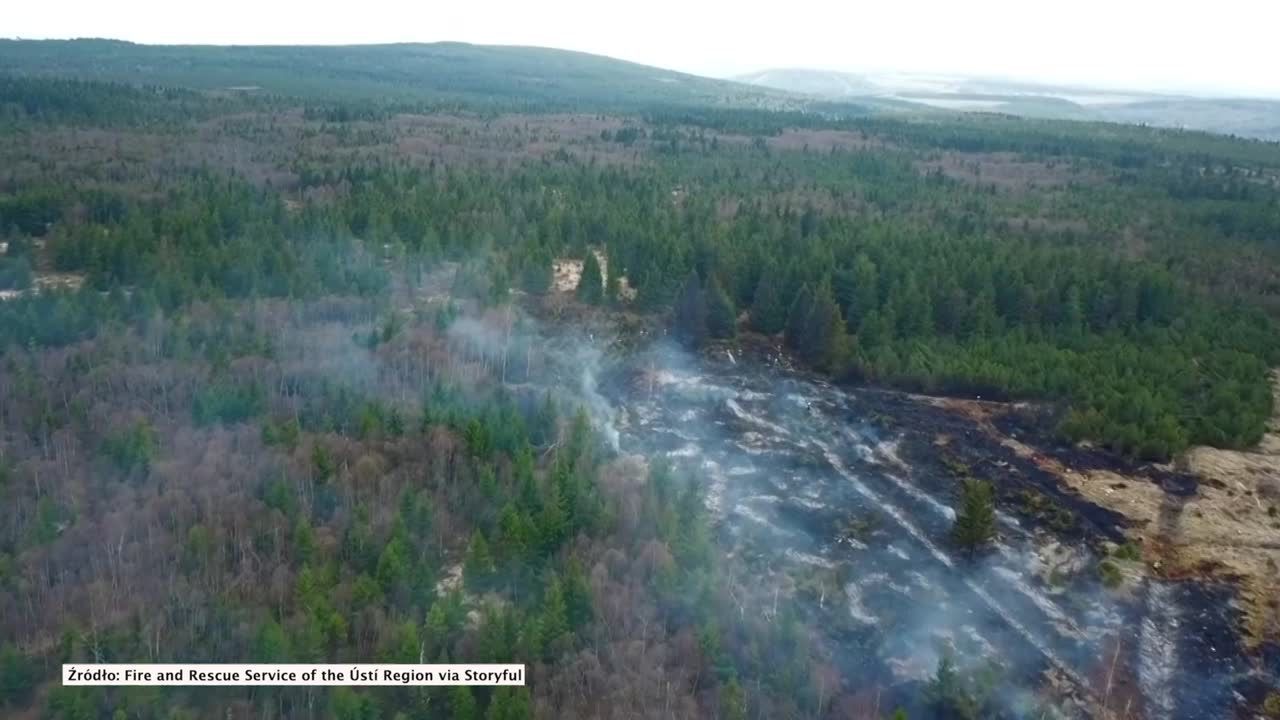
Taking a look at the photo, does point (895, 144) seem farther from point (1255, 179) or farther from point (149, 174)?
point (149, 174)

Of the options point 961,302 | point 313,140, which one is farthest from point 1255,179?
point 313,140

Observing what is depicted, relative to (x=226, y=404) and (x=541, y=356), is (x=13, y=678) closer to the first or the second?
(x=226, y=404)

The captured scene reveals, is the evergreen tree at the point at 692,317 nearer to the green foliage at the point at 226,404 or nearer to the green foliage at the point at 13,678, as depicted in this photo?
the green foliage at the point at 226,404

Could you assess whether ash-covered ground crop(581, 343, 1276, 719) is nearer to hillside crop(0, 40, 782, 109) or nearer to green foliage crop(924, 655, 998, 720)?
green foliage crop(924, 655, 998, 720)

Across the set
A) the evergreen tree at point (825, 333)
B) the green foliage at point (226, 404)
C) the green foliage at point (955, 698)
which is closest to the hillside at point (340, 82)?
the evergreen tree at point (825, 333)

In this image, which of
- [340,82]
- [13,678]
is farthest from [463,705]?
[340,82]

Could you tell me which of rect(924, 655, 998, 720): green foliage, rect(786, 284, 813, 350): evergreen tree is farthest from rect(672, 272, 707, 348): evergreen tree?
rect(924, 655, 998, 720): green foliage

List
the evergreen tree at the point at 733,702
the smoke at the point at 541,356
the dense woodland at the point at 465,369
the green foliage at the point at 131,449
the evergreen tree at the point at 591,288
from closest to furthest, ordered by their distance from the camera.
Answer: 1. the evergreen tree at the point at 733,702
2. the dense woodland at the point at 465,369
3. the green foliage at the point at 131,449
4. the smoke at the point at 541,356
5. the evergreen tree at the point at 591,288
